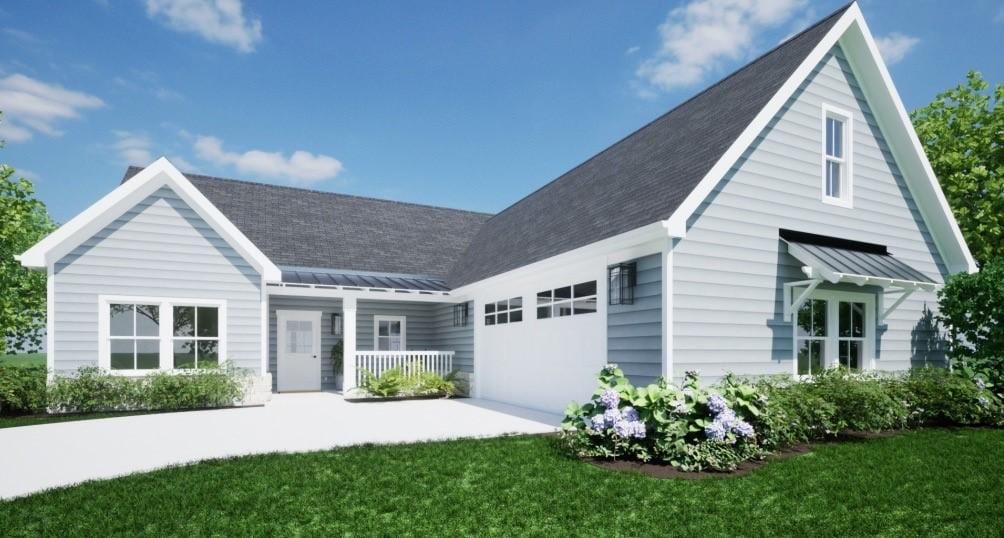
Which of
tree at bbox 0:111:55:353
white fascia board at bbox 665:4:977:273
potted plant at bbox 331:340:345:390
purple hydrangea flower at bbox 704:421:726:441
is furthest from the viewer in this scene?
tree at bbox 0:111:55:353

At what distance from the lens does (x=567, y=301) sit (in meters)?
11.2

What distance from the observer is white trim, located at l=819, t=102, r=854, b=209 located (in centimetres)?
1046

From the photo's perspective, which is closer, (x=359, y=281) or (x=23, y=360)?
(x=359, y=281)

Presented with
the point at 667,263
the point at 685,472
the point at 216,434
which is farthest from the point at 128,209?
the point at 685,472

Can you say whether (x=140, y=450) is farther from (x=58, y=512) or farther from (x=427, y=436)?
(x=427, y=436)

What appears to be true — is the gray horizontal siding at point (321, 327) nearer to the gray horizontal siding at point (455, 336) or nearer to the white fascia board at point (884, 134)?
the gray horizontal siding at point (455, 336)

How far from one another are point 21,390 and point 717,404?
1242 cm

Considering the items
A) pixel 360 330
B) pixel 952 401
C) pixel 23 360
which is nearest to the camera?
pixel 952 401

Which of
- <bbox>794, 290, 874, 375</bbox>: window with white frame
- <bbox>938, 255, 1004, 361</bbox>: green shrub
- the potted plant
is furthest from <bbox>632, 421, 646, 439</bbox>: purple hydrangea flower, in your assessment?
the potted plant

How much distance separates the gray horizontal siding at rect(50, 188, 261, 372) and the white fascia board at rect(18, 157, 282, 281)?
0.44 feet

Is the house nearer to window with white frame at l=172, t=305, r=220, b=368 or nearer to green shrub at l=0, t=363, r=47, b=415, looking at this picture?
window with white frame at l=172, t=305, r=220, b=368

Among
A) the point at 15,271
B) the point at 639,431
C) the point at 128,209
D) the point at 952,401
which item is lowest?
the point at 952,401

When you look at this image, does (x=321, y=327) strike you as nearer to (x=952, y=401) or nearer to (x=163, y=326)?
(x=163, y=326)

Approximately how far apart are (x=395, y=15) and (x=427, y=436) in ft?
37.9
